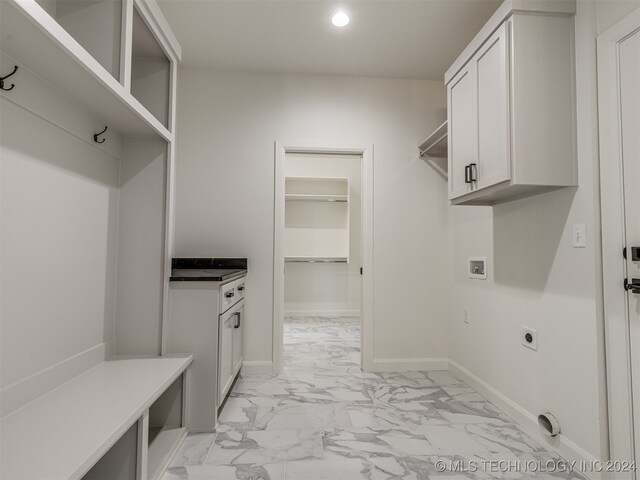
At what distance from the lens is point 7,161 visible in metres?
1.21

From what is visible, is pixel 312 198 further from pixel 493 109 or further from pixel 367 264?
pixel 493 109

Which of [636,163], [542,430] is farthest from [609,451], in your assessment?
[636,163]

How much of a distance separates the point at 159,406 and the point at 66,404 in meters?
0.70

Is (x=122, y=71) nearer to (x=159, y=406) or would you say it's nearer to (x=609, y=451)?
(x=159, y=406)

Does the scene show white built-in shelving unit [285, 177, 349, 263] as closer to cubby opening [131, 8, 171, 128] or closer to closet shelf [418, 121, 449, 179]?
closet shelf [418, 121, 449, 179]

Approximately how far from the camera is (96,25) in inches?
54.3

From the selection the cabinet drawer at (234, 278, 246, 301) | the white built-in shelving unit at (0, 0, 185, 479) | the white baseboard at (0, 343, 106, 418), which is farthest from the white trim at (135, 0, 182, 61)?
the white baseboard at (0, 343, 106, 418)

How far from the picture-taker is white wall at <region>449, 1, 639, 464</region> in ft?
4.99

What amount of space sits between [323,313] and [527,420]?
3.63m

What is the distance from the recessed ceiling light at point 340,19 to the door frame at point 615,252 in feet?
5.01

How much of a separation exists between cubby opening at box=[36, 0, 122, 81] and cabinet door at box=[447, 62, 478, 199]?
1904 mm

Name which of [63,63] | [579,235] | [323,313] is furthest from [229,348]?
[323,313]

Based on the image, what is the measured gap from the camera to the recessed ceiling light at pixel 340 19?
2299mm

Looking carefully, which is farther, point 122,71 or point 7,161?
point 122,71
